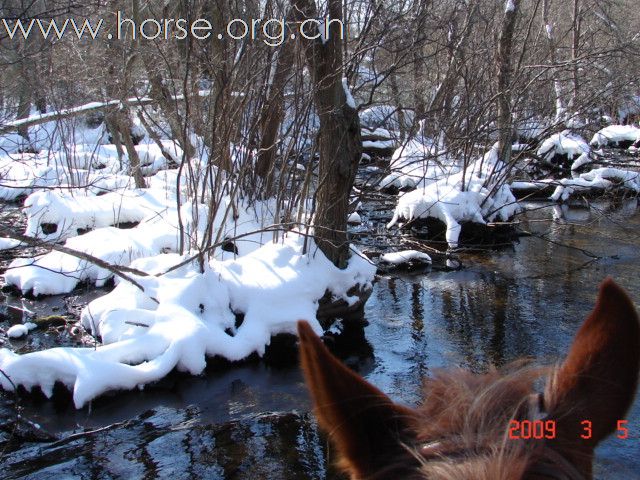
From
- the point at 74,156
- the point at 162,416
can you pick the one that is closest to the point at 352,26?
the point at 162,416

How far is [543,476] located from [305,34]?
644cm

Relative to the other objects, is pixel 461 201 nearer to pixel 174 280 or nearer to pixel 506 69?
pixel 506 69

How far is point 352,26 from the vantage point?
766cm

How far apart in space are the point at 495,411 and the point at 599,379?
243 mm

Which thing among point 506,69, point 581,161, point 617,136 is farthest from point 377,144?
point 617,136

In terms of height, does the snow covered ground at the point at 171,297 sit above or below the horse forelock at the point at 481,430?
below

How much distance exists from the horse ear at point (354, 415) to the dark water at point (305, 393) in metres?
2.30

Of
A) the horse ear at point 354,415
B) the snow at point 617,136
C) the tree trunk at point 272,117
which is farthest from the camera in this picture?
the snow at point 617,136

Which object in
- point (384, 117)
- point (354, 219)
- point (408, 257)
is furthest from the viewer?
point (354, 219)

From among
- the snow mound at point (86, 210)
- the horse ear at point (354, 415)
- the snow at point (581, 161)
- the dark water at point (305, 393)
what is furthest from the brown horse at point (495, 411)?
the snow at point (581, 161)

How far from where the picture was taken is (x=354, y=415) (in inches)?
42.0

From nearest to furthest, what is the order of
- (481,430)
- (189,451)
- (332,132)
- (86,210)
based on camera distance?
(481,430), (189,451), (332,132), (86,210)
